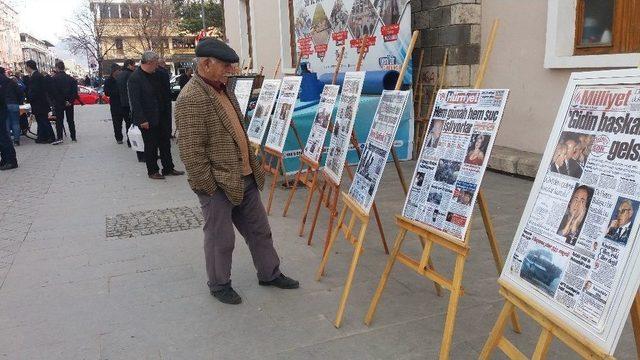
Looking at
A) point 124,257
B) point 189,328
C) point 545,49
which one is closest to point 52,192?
point 124,257

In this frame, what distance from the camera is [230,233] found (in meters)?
3.53

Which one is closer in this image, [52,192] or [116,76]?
[52,192]

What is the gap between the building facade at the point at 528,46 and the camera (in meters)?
5.78

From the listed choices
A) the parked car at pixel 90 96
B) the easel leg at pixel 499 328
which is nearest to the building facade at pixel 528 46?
the easel leg at pixel 499 328

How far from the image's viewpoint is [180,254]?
4.56 metres

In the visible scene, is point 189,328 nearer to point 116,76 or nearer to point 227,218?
point 227,218

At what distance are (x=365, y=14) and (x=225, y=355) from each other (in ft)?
24.3

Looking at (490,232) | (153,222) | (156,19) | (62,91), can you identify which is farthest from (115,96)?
(156,19)

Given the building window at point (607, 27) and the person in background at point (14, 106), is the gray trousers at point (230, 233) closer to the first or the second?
the building window at point (607, 27)

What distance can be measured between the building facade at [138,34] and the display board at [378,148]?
36.5m

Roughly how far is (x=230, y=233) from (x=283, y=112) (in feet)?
8.54

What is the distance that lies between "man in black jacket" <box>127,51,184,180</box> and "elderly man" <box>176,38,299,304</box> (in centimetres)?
412

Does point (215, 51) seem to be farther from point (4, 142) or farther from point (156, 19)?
point (156, 19)

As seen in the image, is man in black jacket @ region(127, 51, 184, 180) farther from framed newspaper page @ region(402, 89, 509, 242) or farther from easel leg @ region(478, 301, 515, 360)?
easel leg @ region(478, 301, 515, 360)
